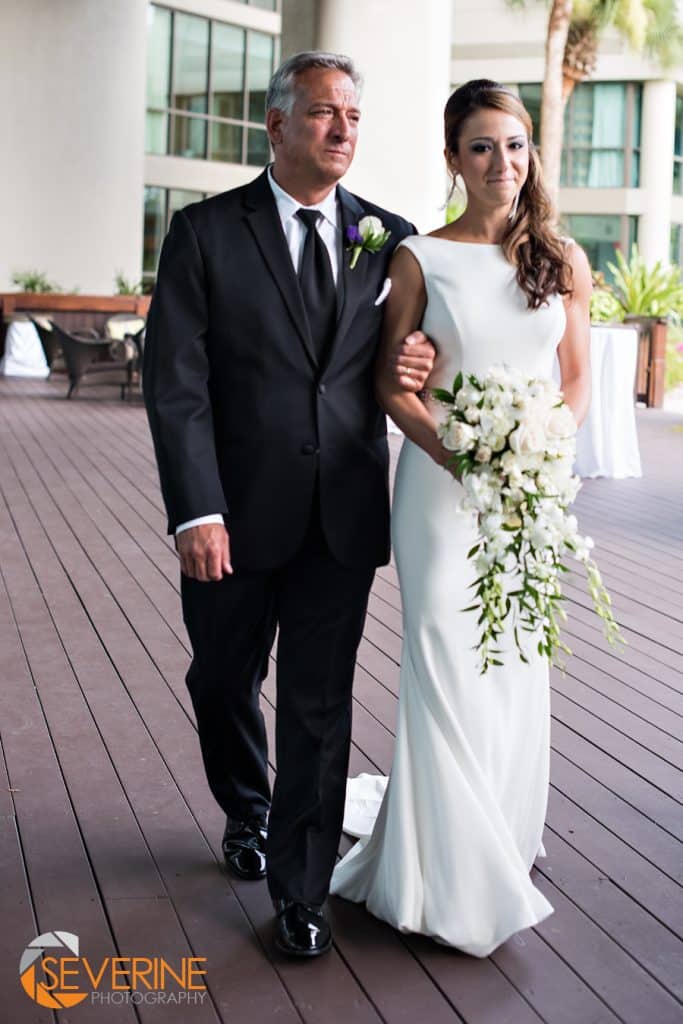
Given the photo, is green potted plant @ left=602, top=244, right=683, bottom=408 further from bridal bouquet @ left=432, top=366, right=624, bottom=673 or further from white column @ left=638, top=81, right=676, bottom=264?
white column @ left=638, top=81, right=676, bottom=264

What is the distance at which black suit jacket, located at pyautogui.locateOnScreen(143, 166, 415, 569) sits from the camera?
2549mm

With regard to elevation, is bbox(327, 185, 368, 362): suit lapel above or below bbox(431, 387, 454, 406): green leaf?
above

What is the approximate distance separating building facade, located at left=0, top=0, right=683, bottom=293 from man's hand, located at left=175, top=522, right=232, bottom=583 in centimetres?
1076

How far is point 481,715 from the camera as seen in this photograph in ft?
8.94

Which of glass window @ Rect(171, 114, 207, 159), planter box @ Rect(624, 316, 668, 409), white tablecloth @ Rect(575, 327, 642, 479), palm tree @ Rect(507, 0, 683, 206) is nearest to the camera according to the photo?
white tablecloth @ Rect(575, 327, 642, 479)

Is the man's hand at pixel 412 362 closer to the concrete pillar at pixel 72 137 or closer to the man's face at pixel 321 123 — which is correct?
the man's face at pixel 321 123

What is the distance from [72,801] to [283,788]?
94 centimetres

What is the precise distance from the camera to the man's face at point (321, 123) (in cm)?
248

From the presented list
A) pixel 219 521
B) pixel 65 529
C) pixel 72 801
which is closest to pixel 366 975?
pixel 219 521

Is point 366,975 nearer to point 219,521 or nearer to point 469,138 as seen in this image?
point 219,521

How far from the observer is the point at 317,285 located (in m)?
2.61

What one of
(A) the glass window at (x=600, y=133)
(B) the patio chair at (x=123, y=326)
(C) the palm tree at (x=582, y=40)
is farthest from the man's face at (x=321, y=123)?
(A) the glass window at (x=600, y=133)

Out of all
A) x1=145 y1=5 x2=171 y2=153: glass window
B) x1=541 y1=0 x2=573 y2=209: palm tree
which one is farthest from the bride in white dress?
x1=145 y1=5 x2=171 y2=153: glass window

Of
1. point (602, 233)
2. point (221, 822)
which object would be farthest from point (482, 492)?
point (602, 233)
